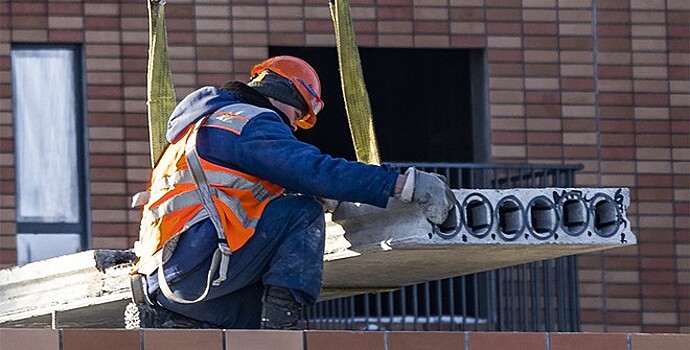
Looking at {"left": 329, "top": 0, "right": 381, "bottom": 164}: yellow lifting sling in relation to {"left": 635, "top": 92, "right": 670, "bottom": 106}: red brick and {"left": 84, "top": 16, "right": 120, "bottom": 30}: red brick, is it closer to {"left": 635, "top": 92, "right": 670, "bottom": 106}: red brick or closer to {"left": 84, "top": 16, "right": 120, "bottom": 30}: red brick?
{"left": 84, "top": 16, "right": 120, "bottom": 30}: red brick

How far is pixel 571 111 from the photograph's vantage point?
14969mm

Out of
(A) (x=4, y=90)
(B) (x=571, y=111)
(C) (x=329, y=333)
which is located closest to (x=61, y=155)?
(A) (x=4, y=90)

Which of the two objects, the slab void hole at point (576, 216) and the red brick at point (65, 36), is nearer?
the slab void hole at point (576, 216)

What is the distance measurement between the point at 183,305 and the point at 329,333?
3.97 feet

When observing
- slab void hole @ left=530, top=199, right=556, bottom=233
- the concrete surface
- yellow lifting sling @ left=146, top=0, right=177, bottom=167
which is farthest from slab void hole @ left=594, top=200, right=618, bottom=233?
yellow lifting sling @ left=146, top=0, right=177, bottom=167

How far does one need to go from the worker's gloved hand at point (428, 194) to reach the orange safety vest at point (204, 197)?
1.74 feet

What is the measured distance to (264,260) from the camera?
8.62 metres

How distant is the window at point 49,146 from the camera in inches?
570

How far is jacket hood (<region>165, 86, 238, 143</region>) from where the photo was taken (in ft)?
28.6

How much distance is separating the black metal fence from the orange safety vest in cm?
529

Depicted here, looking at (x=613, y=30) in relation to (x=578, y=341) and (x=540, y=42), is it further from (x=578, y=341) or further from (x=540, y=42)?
(x=578, y=341)


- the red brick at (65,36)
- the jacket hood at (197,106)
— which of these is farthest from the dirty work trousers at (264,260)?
the red brick at (65,36)

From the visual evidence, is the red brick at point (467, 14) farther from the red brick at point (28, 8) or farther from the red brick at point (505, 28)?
the red brick at point (28, 8)

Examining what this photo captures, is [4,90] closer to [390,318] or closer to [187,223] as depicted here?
[390,318]
